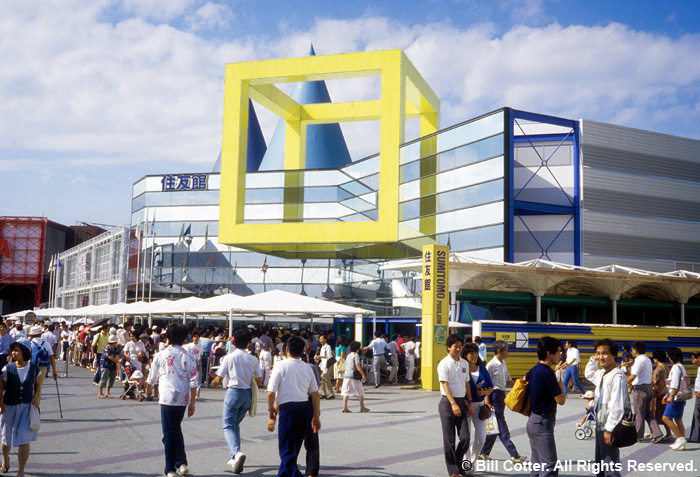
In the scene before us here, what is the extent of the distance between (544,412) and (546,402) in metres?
0.10

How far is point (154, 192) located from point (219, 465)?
37151mm

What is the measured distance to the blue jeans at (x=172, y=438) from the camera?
7.39 m

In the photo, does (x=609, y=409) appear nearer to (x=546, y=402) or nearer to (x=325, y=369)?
(x=546, y=402)

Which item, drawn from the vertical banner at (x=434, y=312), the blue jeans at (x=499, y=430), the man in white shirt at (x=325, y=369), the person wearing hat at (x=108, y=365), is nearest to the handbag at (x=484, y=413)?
the blue jeans at (x=499, y=430)

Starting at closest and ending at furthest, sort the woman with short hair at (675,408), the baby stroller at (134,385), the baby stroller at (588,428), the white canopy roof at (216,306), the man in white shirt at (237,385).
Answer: the man in white shirt at (237,385) → the woman with short hair at (675,408) → the baby stroller at (588,428) → the baby stroller at (134,385) → the white canopy roof at (216,306)

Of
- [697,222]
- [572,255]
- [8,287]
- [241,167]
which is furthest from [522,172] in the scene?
[8,287]

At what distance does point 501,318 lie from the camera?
28.0 meters

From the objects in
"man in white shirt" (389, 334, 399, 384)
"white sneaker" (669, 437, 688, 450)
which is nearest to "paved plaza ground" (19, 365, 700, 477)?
"white sneaker" (669, 437, 688, 450)

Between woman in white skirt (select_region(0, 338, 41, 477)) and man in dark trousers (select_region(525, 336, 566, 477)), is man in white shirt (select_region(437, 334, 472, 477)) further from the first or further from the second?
woman in white skirt (select_region(0, 338, 41, 477))

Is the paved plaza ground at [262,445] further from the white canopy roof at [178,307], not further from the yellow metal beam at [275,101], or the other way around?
the yellow metal beam at [275,101]

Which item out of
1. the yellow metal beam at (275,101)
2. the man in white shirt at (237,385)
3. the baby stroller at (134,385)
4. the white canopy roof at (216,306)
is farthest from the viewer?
the yellow metal beam at (275,101)

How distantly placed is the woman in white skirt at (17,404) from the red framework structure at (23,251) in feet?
207

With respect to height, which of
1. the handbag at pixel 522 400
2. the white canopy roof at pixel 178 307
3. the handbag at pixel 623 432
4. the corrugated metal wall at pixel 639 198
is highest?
the corrugated metal wall at pixel 639 198

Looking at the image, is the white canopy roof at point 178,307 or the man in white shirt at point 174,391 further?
the white canopy roof at point 178,307
